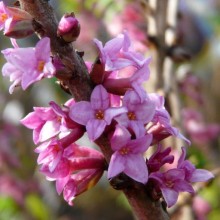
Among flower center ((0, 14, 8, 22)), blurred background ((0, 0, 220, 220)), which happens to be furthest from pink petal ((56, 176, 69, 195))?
blurred background ((0, 0, 220, 220))

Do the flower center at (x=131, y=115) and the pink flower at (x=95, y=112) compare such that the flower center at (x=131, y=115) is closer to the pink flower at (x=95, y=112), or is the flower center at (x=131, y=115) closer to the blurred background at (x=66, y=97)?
the pink flower at (x=95, y=112)

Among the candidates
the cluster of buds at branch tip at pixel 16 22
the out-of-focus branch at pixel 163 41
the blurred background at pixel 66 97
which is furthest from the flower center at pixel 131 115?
the out-of-focus branch at pixel 163 41

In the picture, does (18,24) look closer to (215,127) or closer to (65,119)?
(65,119)

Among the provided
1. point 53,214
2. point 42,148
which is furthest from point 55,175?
point 53,214

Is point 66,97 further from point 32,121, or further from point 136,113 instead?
point 136,113

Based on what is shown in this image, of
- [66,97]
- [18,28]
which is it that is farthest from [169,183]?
[66,97]

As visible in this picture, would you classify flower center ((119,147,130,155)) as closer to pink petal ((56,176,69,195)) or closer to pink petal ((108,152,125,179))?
pink petal ((108,152,125,179))
